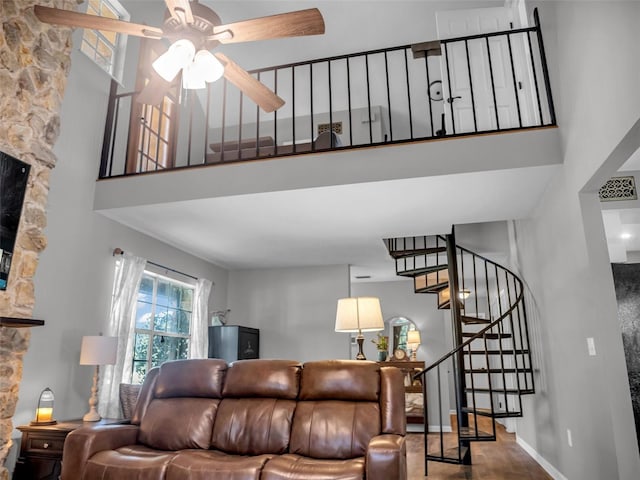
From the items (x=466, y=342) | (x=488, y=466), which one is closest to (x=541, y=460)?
(x=488, y=466)

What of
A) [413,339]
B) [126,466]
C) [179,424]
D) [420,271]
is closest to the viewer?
[126,466]

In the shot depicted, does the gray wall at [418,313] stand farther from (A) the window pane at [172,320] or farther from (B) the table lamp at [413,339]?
(A) the window pane at [172,320]

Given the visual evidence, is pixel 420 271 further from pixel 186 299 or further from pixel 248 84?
pixel 248 84

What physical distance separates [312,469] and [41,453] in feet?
7.42

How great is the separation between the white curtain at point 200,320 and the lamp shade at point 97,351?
2.35 metres

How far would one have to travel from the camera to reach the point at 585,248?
11.3 feet

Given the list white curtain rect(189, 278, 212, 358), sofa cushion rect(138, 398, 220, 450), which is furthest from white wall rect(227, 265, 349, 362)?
sofa cushion rect(138, 398, 220, 450)

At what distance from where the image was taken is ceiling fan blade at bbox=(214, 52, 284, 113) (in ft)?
9.52

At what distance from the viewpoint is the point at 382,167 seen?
14.0 feet

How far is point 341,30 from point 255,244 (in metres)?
3.40

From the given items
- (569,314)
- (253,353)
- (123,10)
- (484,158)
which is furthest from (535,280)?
(123,10)

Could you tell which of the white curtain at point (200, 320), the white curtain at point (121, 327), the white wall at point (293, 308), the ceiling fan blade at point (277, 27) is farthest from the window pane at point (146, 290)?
the ceiling fan blade at point (277, 27)

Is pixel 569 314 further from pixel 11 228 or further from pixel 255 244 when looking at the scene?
pixel 11 228

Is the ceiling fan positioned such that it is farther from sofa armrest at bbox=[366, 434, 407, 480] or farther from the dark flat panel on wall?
the dark flat panel on wall
